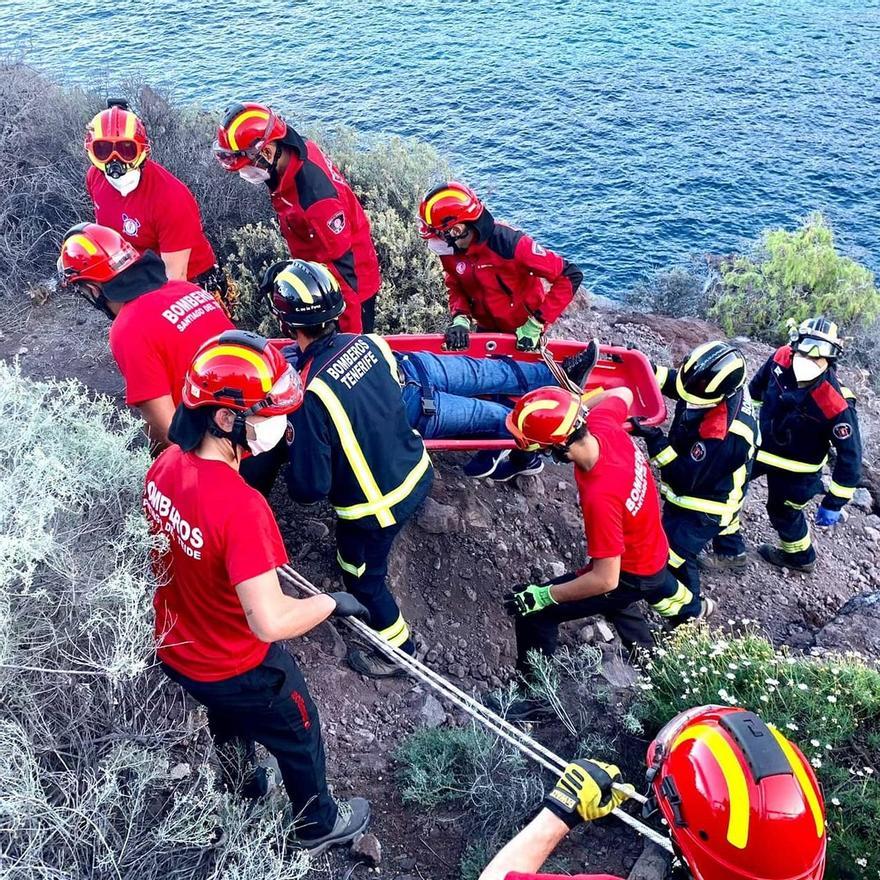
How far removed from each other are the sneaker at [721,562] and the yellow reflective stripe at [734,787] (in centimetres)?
355

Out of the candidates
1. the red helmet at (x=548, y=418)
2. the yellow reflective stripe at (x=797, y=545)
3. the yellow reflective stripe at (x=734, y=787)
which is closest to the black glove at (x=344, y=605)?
the red helmet at (x=548, y=418)

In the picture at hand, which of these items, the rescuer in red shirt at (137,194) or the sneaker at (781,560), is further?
the sneaker at (781,560)

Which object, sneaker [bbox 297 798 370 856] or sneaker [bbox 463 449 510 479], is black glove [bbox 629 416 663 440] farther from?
sneaker [bbox 297 798 370 856]

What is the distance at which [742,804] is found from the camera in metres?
2.02

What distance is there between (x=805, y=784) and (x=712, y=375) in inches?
98.8

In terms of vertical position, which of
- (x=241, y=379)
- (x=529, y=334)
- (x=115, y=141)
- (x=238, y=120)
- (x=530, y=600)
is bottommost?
(x=530, y=600)

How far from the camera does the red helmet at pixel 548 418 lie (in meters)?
3.46

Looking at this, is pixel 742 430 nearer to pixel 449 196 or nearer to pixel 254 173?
pixel 449 196

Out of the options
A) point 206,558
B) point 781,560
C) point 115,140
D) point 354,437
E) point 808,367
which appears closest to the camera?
point 206,558

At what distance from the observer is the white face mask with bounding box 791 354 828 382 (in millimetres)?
4836

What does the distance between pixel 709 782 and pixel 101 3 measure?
→ 2307 cm

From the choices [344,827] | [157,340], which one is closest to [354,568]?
[344,827]

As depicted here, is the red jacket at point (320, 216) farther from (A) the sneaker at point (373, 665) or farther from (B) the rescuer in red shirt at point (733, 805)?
(B) the rescuer in red shirt at point (733, 805)

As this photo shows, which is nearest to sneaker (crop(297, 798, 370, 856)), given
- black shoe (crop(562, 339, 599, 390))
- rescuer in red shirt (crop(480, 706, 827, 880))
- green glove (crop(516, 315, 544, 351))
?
rescuer in red shirt (crop(480, 706, 827, 880))
